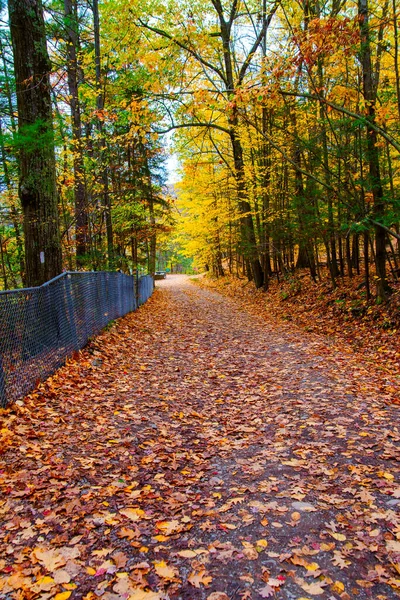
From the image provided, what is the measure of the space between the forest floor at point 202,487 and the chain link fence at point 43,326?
276mm

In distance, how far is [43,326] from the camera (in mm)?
5645

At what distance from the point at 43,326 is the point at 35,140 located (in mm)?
2907

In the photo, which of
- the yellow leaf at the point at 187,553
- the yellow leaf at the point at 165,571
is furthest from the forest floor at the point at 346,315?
the yellow leaf at the point at 165,571

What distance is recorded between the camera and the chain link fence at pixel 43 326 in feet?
15.0

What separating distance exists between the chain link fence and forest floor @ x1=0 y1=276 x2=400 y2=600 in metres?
0.28

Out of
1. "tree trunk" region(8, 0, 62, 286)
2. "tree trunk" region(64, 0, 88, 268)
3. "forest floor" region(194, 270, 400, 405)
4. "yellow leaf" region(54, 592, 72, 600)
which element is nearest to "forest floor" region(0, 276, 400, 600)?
"yellow leaf" region(54, 592, 72, 600)

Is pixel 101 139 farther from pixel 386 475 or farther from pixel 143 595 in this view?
pixel 143 595

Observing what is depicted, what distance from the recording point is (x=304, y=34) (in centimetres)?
664

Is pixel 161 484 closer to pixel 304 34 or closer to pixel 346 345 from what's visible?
pixel 346 345

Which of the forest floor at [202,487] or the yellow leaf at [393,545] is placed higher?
the forest floor at [202,487]

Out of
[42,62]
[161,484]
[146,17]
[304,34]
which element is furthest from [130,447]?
[146,17]

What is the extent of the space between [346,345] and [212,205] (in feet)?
50.3

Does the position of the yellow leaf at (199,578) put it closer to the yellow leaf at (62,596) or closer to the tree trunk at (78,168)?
the yellow leaf at (62,596)

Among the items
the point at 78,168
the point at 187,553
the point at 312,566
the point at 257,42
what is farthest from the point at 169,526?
the point at 257,42
